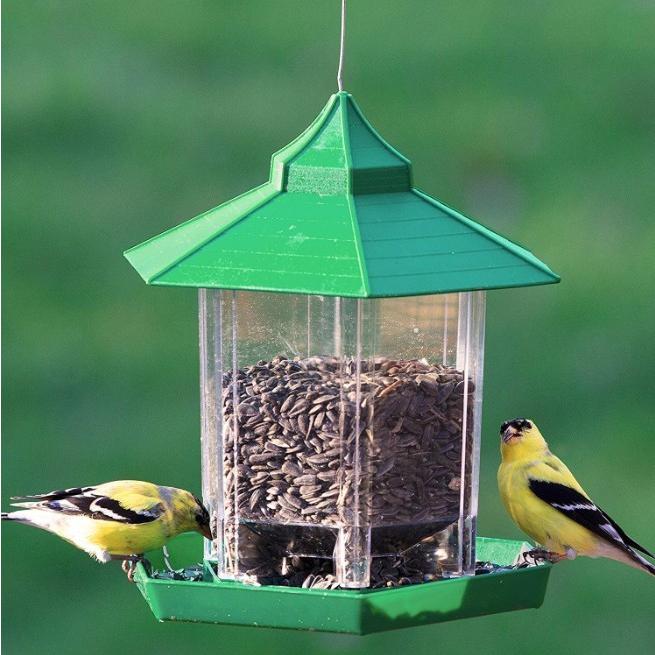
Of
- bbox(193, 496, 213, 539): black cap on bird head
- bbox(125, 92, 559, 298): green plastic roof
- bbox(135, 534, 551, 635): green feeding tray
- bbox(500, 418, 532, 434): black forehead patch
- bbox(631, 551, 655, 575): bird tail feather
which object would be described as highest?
bbox(125, 92, 559, 298): green plastic roof

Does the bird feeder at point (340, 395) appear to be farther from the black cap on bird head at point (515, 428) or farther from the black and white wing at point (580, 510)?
the black cap on bird head at point (515, 428)

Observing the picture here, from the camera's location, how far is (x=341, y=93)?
17.4 ft

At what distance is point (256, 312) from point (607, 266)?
637 cm

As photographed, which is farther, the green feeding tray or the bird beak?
the bird beak

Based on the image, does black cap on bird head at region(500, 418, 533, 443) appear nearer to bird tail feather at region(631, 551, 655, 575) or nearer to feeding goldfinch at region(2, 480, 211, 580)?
bird tail feather at region(631, 551, 655, 575)

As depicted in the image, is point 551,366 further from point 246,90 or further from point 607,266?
point 246,90

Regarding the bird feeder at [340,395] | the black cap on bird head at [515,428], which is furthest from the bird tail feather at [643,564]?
the bird feeder at [340,395]

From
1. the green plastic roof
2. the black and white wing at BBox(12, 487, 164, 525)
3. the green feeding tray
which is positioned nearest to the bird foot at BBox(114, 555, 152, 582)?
the black and white wing at BBox(12, 487, 164, 525)

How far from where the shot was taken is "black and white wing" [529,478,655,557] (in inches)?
246

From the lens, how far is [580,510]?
6.28 meters

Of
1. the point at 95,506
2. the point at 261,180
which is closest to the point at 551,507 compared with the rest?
the point at 95,506

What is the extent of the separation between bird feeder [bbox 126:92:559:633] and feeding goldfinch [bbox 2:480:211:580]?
0.23 m

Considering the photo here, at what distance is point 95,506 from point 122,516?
0.36 ft

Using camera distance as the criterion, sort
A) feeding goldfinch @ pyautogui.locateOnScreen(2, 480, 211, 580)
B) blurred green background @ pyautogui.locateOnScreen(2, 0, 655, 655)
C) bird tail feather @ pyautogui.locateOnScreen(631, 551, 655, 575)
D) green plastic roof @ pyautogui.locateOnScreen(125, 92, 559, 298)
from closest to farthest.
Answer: green plastic roof @ pyautogui.locateOnScreen(125, 92, 559, 298) < feeding goldfinch @ pyautogui.locateOnScreen(2, 480, 211, 580) < bird tail feather @ pyautogui.locateOnScreen(631, 551, 655, 575) < blurred green background @ pyautogui.locateOnScreen(2, 0, 655, 655)
